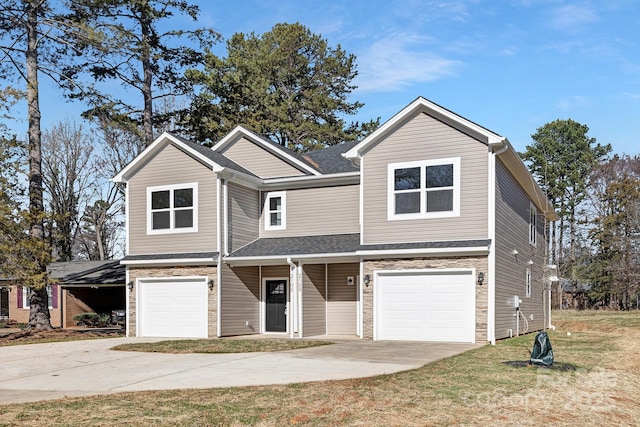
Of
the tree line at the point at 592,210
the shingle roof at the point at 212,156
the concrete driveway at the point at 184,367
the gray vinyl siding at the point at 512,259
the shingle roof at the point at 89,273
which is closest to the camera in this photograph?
the concrete driveway at the point at 184,367

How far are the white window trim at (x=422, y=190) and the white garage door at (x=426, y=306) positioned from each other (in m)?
1.68

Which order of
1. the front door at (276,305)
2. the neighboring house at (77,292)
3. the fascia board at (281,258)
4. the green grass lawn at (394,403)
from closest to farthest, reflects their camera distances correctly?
the green grass lawn at (394,403) < the fascia board at (281,258) < the front door at (276,305) < the neighboring house at (77,292)

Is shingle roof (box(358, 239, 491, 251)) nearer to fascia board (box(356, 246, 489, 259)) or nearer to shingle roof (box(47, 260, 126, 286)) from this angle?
fascia board (box(356, 246, 489, 259))

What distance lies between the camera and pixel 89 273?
32188 mm

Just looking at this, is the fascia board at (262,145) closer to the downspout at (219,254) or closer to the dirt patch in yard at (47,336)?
the downspout at (219,254)

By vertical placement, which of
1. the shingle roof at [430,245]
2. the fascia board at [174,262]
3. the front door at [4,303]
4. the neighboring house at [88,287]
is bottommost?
the front door at [4,303]

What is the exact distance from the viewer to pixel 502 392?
9.59 m

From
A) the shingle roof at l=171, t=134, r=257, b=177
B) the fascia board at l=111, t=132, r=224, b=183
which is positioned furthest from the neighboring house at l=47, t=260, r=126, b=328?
the shingle roof at l=171, t=134, r=257, b=177

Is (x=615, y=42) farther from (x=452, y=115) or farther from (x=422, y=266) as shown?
(x=422, y=266)

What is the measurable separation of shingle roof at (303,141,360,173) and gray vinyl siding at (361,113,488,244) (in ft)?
10.0

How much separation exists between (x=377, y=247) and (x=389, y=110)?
27.3 meters

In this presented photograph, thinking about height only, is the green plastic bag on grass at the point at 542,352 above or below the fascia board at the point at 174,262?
below

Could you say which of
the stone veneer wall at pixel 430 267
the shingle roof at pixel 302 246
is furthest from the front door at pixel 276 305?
the stone veneer wall at pixel 430 267

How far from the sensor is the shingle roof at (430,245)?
56.6ft
